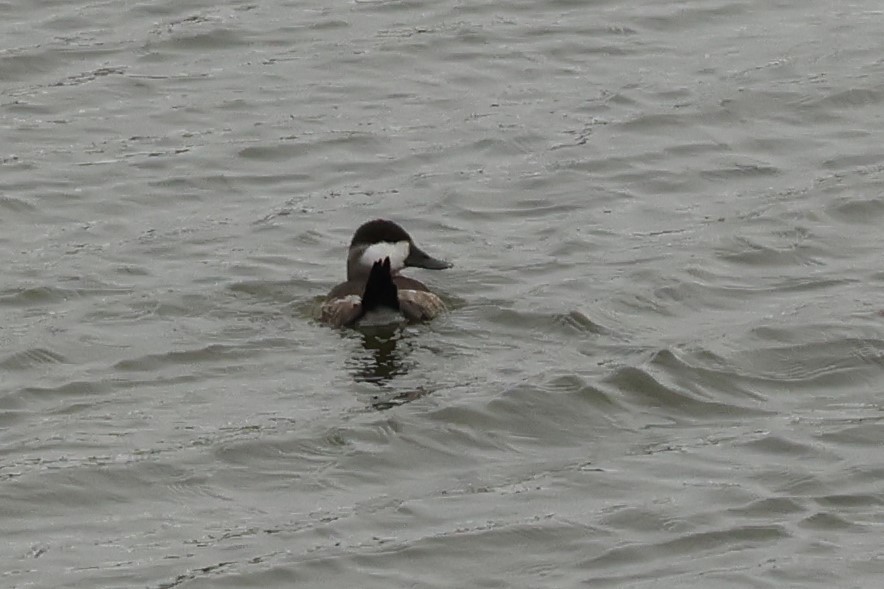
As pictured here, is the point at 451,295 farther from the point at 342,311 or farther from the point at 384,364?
the point at 384,364

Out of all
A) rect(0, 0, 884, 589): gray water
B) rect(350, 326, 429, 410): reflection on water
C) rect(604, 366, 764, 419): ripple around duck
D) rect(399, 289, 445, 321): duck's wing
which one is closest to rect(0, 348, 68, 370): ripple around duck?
rect(0, 0, 884, 589): gray water

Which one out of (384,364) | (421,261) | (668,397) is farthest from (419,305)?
(668,397)

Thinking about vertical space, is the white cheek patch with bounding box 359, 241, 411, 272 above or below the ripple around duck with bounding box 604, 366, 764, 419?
above

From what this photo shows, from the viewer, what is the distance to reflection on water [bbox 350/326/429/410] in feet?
31.5

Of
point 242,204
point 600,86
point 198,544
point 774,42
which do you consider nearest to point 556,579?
point 198,544

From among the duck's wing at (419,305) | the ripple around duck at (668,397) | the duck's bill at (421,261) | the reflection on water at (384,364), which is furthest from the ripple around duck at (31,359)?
the ripple around duck at (668,397)

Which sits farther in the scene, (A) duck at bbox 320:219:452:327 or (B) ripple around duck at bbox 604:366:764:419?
(A) duck at bbox 320:219:452:327

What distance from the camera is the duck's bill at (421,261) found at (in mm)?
11281

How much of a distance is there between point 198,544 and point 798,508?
2.27 meters

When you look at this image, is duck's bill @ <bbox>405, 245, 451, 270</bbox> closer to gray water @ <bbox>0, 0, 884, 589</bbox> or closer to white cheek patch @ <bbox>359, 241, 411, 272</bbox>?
white cheek patch @ <bbox>359, 241, 411, 272</bbox>

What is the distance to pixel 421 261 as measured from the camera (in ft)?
37.1

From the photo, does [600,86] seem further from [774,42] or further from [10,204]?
[10,204]

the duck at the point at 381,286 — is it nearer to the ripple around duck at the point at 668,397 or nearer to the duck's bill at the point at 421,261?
the duck's bill at the point at 421,261

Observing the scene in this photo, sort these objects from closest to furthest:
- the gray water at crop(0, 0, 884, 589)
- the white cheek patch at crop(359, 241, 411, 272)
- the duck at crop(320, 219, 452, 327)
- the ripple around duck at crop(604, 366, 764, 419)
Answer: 1. the gray water at crop(0, 0, 884, 589)
2. the ripple around duck at crop(604, 366, 764, 419)
3. the duck at crop(320, 219, 452, 327)
4. the white cheek patch at crop(359, 241, 411, 272)
